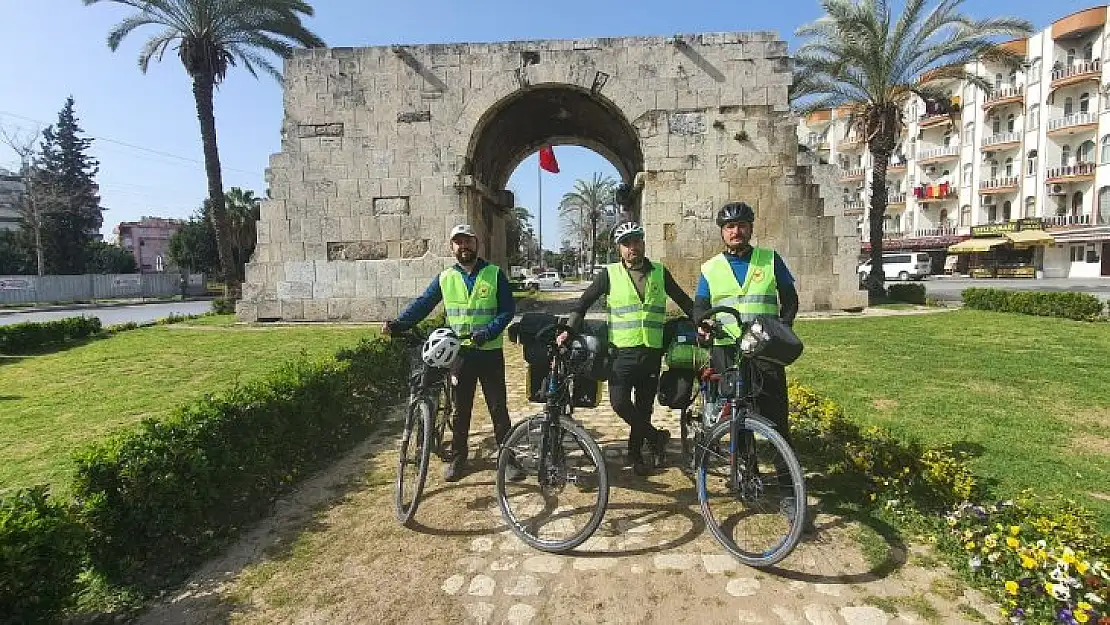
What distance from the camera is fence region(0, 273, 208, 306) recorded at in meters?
32.2

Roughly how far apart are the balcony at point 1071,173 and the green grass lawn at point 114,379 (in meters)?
45.5

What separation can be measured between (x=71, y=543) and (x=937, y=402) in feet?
24.2

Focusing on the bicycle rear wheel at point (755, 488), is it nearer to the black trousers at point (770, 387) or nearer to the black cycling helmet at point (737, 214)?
the black trousers at point (770, 387)

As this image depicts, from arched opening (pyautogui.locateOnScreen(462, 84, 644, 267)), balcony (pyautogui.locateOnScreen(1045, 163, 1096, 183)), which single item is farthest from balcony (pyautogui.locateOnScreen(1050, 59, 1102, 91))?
arched opening (pyautogui.locateOnScreen(462, 84, 644, 267))

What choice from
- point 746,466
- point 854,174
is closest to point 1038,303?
point 746,466

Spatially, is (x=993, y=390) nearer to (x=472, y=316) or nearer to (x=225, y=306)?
(x=472, y=316)

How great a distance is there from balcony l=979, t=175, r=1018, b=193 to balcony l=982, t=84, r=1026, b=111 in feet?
17.0

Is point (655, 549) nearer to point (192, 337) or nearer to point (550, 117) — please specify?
point (192, 337)

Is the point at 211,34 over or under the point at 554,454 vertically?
over

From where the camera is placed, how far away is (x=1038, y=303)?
1445cm

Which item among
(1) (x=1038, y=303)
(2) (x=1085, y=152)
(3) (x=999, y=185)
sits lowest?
(1) (x=1038, y=303)

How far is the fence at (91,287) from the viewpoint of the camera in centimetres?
3225

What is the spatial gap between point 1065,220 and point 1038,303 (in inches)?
1272

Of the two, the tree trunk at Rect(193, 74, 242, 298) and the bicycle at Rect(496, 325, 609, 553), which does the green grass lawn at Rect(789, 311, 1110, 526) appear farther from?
the tree trunk at Rect(193, 74, 242, 298)
